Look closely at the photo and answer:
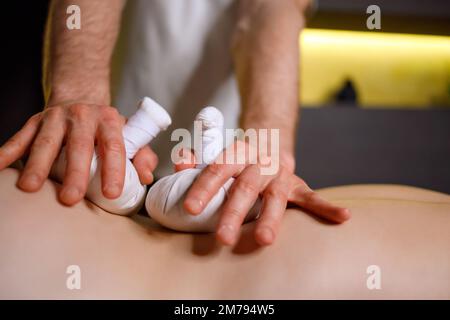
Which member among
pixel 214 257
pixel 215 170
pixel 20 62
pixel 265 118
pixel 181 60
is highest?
pixel 20 62

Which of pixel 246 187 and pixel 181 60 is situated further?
pixel 181 60

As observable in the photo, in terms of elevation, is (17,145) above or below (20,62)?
below

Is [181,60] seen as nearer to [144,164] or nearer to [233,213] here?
[144,164]

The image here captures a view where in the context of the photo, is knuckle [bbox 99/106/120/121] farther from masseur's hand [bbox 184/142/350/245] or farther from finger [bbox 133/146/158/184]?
masseur's hand [bbox 184/142/350/245]

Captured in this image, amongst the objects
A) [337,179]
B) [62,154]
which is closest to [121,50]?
[62,154]

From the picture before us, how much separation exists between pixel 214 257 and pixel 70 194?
0.64 ft

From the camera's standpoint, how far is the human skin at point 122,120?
65cm

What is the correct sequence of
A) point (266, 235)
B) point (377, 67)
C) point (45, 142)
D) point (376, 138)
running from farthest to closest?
point (377, 67) → point (376, 138) → point (45, 142) → point (266, 235)

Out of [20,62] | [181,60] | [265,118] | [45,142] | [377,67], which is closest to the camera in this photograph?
[45,142]

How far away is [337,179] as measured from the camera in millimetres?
2742

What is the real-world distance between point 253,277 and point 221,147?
0.77 ft

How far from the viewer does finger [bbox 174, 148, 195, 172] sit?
0.77 m

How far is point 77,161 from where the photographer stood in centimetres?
67

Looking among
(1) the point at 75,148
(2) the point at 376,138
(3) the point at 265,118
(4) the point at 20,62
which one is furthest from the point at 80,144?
(2) the point at 376,138
